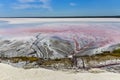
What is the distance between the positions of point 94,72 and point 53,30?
2358 mm

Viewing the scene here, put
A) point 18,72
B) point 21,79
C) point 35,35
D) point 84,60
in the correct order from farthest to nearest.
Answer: point 35,35
point 84,60
point 18,72
point 21,79

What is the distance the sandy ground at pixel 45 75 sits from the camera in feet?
17.5

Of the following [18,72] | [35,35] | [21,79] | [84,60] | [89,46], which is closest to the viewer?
[21,79]

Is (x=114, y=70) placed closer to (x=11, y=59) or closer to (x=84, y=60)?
(x=84, y=60)

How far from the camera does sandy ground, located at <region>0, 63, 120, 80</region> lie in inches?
210

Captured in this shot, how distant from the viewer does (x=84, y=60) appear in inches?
255

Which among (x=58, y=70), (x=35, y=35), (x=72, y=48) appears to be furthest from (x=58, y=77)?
(x=35, y=35)

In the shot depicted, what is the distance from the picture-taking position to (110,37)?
23.7ft

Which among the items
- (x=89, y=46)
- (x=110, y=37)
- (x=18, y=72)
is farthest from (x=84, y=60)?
(x=18, y=72)

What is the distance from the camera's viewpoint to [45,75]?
553 centimetres

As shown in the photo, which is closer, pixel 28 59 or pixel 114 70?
pixel 114 70

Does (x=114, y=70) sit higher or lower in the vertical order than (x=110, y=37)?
lower

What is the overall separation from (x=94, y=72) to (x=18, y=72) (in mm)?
1685

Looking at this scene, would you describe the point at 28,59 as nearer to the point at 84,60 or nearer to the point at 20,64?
the point at 20,64
